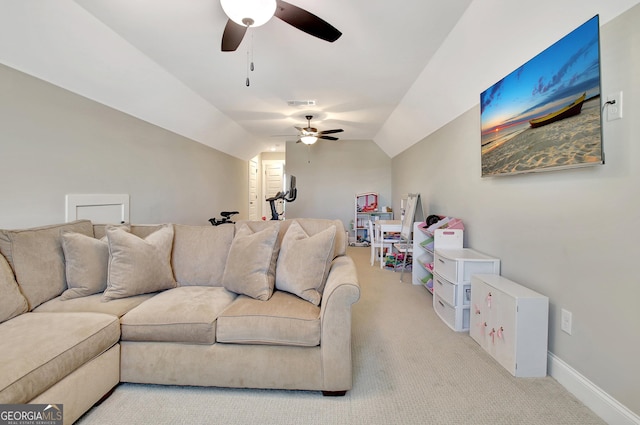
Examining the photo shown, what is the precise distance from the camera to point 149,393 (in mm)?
1642

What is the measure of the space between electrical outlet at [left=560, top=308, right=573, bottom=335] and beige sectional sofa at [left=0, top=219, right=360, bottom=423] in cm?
127

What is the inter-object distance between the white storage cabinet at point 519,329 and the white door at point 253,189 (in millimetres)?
6632

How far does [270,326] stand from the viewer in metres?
1.60

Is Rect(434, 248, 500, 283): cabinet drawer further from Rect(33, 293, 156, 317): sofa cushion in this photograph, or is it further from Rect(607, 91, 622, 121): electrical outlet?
Rect(33, 293, 156, 317): sofa cushion

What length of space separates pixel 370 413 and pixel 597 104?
1947 millimetres

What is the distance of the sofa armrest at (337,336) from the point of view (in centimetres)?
157

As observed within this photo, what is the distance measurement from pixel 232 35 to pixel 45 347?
205cm

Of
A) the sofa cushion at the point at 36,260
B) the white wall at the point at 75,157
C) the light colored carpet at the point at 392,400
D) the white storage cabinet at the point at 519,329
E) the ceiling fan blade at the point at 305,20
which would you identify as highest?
the ceiling fan blade at the point at 305,20

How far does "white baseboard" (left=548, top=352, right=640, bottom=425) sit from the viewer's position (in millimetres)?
1343

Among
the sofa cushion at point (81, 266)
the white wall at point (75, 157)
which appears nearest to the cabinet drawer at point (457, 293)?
the sofa cushion at point (81, 266)

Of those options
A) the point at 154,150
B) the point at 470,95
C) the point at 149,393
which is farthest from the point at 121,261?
the point at 470,95

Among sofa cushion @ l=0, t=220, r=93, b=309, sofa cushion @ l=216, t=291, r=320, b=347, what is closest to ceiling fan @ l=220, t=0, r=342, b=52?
sofa cushion @ l=216, t=291, r=320, b=347

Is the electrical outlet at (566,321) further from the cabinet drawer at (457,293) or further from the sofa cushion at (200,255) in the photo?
the sofa cushion at (200,255)

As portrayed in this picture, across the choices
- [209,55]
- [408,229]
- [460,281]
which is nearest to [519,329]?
[460,281]
